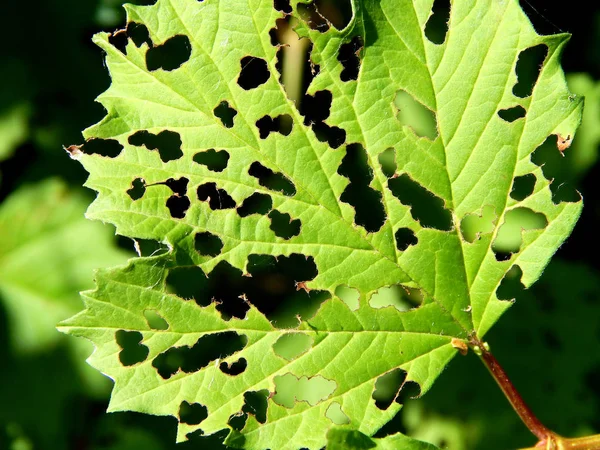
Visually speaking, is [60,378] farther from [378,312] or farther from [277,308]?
[378,312]

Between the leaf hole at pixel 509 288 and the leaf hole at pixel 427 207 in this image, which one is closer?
the leaf hole at pixel 427 207

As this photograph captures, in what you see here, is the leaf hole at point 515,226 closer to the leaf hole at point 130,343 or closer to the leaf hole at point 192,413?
the leaf hole at point 130,343

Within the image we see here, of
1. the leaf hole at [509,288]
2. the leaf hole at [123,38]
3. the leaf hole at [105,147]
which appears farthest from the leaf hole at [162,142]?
the leaf hole at [509,288]

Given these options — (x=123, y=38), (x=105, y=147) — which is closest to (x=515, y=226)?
(x=123, y=38)

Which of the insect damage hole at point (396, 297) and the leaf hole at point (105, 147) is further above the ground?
the leaf hole at point (105, 147)

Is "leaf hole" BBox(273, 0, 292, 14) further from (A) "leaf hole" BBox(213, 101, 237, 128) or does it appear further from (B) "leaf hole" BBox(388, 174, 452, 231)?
(B) "leaf hole" BBox(388, 174, 452, 231)

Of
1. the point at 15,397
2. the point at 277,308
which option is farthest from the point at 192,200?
the point at 15,397
